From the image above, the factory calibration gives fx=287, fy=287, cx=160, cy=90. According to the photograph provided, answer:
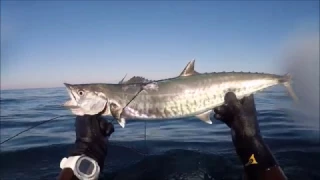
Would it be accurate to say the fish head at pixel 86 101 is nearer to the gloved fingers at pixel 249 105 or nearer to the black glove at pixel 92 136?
the black glove at pixel 92 136

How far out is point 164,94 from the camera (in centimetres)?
475

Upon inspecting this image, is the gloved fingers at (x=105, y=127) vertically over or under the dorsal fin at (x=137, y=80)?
under

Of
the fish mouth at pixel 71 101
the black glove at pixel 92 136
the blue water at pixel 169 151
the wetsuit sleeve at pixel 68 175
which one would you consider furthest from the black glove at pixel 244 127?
the wetsuit sleeve at pixel 68 175

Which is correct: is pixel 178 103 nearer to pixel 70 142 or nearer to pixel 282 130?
pixel 70 142

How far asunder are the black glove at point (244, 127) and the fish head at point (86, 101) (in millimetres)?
1919

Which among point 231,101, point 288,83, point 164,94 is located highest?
point 288,83

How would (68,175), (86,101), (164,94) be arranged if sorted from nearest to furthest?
(68,175), (86,101), (164,94)

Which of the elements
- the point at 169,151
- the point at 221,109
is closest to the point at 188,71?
the point at 221,109

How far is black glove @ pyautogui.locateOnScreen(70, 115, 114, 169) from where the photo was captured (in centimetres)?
460

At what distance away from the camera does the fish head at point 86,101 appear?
4641mm

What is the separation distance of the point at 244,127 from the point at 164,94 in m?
1.48

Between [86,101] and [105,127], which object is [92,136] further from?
[86,101]

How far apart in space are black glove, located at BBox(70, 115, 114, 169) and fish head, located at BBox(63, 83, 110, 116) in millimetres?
149

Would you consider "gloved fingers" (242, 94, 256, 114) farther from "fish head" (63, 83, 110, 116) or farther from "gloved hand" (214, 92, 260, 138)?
"fish head" (63, 83, 110, 116)
